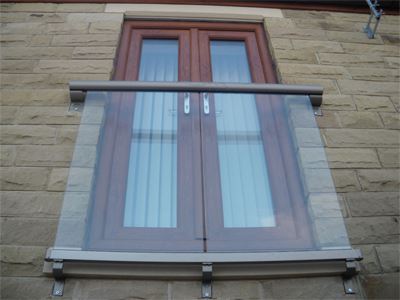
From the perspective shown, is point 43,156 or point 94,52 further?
point 94,52

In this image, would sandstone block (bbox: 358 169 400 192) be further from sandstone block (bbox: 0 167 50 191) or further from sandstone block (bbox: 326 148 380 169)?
sandstone block (bbox: 0 167 50 191)

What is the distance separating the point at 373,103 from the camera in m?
3.12

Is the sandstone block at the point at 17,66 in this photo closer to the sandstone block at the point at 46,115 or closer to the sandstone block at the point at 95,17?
the sandstone block at the point at 46,115

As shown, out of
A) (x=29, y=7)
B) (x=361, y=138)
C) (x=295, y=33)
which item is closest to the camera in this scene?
(x=361, y=138)

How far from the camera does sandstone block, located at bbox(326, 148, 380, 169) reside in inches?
106

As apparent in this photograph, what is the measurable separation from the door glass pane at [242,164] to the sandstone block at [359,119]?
2.09 feet

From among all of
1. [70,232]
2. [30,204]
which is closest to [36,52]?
[30,204]

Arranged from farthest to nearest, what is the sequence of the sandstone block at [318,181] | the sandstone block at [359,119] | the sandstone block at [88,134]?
the sandstone block at [359,119]
the sandstone block at [88,134]
the sandstone block at [318,181]

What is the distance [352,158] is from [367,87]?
0.80 m

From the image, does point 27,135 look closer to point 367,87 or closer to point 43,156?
point 43,156

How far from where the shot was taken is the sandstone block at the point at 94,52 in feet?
11.0

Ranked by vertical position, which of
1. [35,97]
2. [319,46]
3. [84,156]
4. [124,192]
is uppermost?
[319,46]

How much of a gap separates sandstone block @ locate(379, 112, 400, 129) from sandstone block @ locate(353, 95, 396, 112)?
0.05 meters

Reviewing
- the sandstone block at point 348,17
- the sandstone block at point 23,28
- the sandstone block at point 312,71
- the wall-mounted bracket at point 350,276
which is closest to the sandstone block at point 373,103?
the sandstone block at point 312,71
